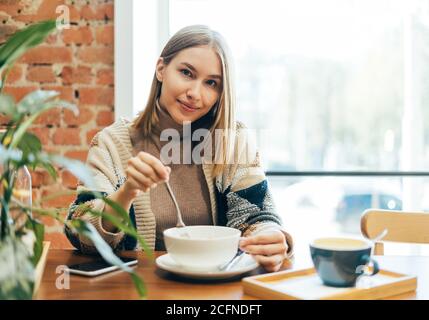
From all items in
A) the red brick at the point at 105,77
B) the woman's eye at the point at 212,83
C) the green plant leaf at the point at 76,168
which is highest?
the red brick at the point at 105,77

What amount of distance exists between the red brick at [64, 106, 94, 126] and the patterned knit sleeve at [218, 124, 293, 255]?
0.76 m

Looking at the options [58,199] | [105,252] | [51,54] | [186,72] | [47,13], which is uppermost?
[47,13]

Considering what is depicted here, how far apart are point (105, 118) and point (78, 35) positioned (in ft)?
1.13

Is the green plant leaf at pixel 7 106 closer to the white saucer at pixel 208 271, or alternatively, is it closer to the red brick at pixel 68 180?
the white saucer at pixel 208 271

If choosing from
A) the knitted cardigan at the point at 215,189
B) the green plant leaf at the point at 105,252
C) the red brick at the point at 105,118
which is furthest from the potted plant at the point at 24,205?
the red brick at the point at 105,118

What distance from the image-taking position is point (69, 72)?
2170mm

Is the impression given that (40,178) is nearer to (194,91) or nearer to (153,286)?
(194,91)

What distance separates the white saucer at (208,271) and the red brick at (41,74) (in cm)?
134

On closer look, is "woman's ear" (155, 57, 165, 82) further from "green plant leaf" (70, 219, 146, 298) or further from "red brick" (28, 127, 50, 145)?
"green plant leaf" (70, 219, 146, 298)

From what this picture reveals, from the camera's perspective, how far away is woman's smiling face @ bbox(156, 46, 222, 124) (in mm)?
1496

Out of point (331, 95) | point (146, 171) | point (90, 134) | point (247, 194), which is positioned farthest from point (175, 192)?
point (331, 95)

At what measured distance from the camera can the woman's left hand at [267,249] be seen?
3.33 feet

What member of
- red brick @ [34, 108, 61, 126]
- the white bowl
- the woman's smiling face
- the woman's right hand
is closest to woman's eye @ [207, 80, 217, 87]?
the woman's smiling face
